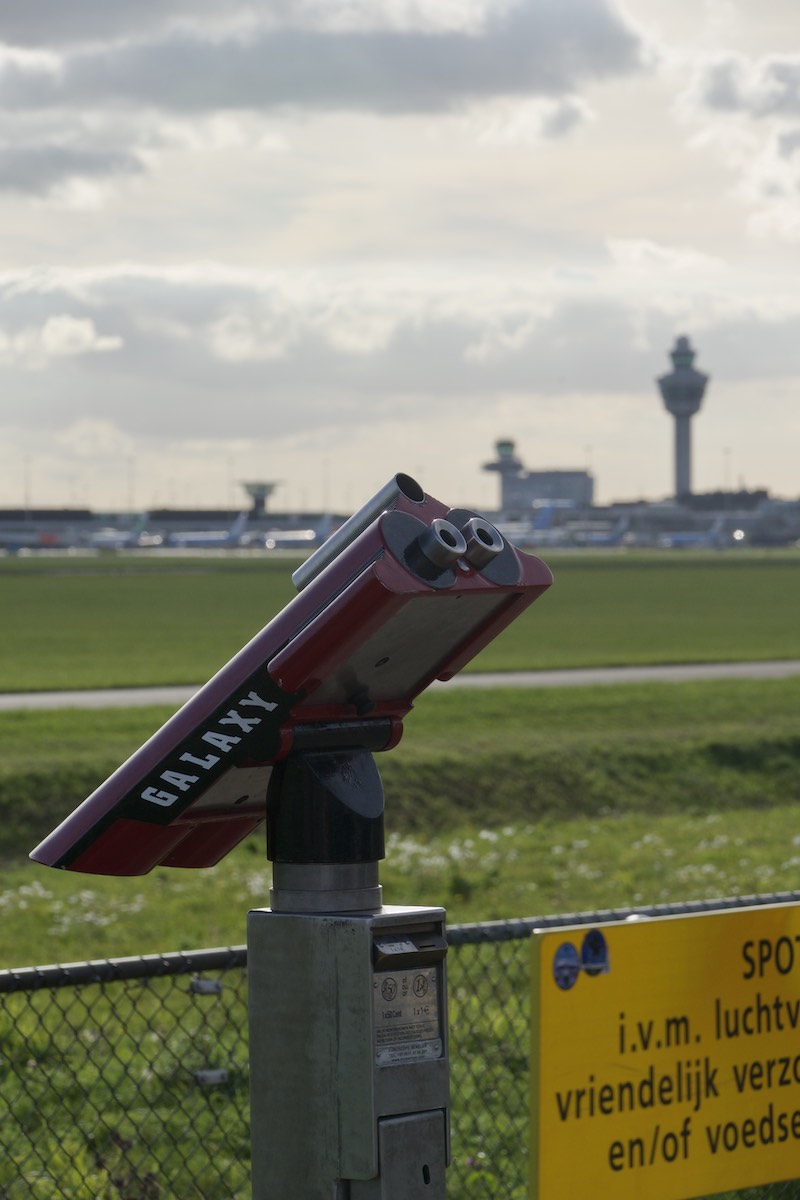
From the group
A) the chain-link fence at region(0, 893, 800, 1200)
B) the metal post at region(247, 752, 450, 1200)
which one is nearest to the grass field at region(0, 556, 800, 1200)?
the chain-link fence at region(0, 893, 800, 1200)

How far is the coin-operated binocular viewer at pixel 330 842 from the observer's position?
10.1ft

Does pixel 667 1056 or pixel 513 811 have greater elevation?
pixel 667 1056

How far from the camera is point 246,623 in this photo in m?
44.8

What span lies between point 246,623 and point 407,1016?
4185 centimetres

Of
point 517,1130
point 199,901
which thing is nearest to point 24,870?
point 199,901

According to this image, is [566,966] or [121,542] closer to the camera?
[566,966]

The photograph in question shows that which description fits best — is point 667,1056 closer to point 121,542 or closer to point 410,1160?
point 410,1160

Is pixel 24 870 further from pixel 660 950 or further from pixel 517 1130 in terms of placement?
pixel 660 950

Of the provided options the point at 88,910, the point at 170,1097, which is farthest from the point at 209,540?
the point at 170,1097

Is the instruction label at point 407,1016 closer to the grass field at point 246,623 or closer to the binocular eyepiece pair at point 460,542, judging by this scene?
the binocular eyepiece pair at point 460,542

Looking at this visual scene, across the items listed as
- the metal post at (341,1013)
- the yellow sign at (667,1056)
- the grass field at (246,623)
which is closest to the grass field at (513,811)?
the yellow sign at (667,1056)

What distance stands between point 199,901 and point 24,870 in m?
2.20

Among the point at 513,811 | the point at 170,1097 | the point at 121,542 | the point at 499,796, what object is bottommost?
the point at 513,811

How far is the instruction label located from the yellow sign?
0.87m
